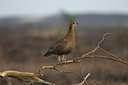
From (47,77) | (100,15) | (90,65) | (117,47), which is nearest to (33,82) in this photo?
(47,77)

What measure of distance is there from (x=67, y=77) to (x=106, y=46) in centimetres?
1174

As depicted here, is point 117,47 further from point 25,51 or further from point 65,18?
point 65,18

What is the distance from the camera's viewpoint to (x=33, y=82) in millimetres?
4352

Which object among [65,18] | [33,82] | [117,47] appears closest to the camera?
[33,82]

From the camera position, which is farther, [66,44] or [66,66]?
[66,66]

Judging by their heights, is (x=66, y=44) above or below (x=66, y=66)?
above

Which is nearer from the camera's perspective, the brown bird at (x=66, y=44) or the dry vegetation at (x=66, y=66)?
the brown bird at (x=66, y=44)

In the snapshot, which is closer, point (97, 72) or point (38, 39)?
point (97, 72)

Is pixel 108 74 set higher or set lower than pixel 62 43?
lower

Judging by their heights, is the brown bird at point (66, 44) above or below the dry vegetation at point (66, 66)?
above

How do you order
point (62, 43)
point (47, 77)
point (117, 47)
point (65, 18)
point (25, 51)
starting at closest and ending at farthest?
point (62, 43) → point (47, 77) → point (25, 51) → point (117, 47) → point (65, 18)

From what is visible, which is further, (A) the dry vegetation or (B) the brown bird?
(A) the dry vegetation

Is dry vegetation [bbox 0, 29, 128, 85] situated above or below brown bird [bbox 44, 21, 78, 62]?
below

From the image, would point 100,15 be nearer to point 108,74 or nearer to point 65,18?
point 65,18
